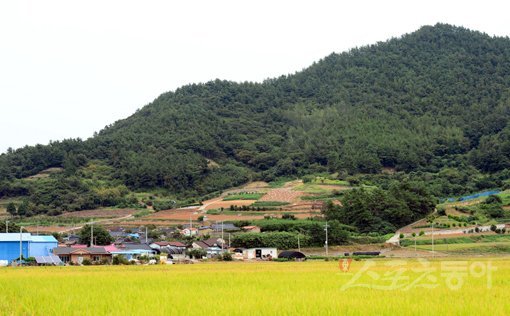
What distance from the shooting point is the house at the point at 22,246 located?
45781 mm

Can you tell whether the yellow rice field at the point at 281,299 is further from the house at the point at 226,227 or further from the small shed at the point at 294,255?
the house at the point at 226,227

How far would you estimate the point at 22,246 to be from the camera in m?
46.5

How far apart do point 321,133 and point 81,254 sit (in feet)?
235

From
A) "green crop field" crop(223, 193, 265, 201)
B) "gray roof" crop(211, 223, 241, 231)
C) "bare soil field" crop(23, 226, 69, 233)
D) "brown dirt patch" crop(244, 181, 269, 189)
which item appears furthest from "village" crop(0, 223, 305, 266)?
"brown dirt patch" crop(244, 181, 269, 189)

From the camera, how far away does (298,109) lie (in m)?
132

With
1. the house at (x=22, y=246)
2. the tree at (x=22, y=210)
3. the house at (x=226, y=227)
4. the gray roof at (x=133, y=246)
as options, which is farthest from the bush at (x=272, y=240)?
the tree at (x=22, y=210)

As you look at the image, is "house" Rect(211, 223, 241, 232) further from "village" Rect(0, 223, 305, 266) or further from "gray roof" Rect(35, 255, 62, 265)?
"gray roof" Rect(35, 255, 62, 265)

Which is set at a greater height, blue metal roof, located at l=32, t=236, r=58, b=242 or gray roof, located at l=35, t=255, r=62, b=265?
blue metal roof, located at l=32, t=236, r=58, b=242

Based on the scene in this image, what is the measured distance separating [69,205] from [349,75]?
72.2 m

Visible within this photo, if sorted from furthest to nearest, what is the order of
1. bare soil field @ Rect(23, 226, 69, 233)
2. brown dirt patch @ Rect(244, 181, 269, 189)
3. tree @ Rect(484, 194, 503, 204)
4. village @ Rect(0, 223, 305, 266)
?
1. brown dirt patch @ Rect(244, 181, 269, 189)
2. bare soil field @ Rect(23, 226, 69, 233)
3. tree @ Rect(484, 194, 503, 204)
4. village @ Rect(0, 223, 305, 266)

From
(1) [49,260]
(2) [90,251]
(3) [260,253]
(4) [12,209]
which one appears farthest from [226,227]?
(4) [12,209]

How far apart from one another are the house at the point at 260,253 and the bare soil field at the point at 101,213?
30.1 m

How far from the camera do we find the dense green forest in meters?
90.9

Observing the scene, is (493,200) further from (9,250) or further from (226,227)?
(9,250)
